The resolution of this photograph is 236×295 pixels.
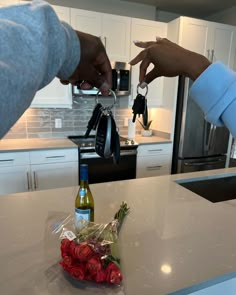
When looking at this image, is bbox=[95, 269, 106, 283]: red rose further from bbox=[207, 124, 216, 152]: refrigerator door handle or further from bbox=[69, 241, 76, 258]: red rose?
bbox=[207, 124, 216, 152]: refrigerator door handle

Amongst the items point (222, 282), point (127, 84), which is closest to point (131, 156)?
point (127, 84)

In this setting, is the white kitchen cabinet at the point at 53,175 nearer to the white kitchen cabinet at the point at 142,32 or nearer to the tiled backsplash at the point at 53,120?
the tiled backsplash at the point at 53,120

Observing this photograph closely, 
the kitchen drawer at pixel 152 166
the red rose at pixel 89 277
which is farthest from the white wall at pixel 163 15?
the red rose at pixel 89 277

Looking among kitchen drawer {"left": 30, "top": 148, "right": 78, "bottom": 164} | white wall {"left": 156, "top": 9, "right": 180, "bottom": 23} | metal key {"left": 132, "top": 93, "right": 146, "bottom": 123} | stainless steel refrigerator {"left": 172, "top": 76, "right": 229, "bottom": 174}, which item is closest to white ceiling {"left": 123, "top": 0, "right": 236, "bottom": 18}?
white wall {"left": 156, "top": 9, "right": 180, "bottom": 23}

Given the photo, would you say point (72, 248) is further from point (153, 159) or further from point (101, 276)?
point (153, 159)

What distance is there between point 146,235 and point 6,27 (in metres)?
0.86

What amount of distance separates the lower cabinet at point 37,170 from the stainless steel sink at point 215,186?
1358 millimetres

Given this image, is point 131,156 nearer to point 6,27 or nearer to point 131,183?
point 131,183

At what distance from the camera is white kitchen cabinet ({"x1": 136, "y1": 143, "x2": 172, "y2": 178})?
2.83m

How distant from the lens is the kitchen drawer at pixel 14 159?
7.37 feet

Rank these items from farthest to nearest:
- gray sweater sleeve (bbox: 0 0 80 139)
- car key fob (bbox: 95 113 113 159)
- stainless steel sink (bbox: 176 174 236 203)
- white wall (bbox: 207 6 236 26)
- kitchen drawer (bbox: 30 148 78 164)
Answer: white wall (bbox: 207 6 236 26) < kitchen drawer (bbox: 30 148 78 164) < stainless steel sink (bbox: 176 174 236 203) < car key fob (bbox: 95 113 113 159) < gray sweater sleeve (bbox: 0 0 80 139)

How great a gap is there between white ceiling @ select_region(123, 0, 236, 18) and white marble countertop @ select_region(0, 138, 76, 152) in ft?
6.82

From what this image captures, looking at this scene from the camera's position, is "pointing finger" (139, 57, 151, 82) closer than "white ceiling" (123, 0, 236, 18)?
Yes

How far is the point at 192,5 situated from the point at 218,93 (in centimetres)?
324
